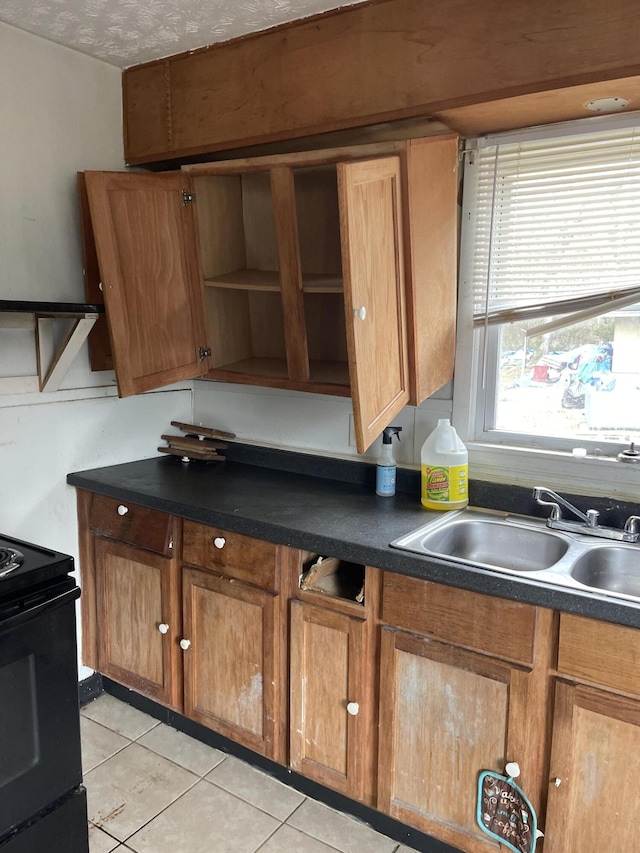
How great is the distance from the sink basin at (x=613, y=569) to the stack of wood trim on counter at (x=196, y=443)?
4.71 ft

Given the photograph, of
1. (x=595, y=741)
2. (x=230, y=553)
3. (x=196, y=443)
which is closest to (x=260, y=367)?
(x=196, y=443)

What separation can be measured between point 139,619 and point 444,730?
3.72ft

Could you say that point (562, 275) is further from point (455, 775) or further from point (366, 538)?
point (455, 775)

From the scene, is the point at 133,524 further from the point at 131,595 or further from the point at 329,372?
the point at 329,372

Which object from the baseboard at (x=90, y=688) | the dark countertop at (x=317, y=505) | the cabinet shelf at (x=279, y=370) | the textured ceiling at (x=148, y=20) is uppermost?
the textured ceiling at (x=148, y=20)

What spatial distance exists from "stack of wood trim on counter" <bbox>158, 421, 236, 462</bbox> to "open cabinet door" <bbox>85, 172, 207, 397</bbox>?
1.27 ft

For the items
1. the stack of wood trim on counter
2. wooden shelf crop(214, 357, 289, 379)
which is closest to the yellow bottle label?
wooden shelf crop(214, 357, 289, 379)

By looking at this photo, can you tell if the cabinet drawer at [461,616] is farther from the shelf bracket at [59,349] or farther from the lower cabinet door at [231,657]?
the shelf bracket at [59,349]

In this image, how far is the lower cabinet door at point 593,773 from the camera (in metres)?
1.44

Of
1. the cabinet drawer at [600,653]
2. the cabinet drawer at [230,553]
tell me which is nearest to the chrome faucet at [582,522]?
the cabinet drawer at [600,653]

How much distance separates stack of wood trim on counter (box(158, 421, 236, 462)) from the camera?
266cm

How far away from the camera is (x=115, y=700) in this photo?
255 centimetres

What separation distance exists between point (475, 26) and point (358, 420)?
999 mm

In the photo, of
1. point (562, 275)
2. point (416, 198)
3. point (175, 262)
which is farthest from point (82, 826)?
point (562, 275)
